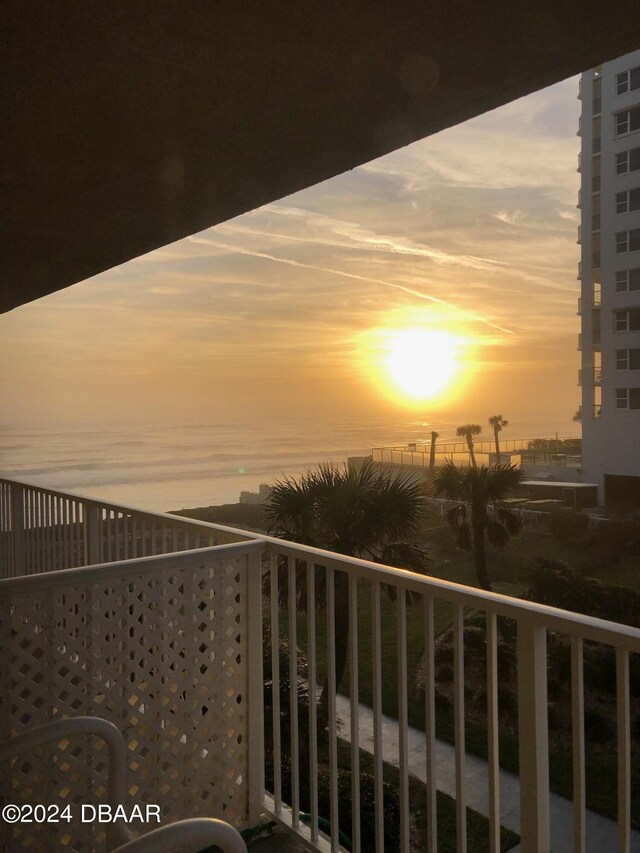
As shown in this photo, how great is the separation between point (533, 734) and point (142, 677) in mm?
1301

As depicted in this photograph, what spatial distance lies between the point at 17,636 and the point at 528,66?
1.99 metres

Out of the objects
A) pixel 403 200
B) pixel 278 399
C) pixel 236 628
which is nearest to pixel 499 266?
pixel 403 200

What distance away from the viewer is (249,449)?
3653 centimetres

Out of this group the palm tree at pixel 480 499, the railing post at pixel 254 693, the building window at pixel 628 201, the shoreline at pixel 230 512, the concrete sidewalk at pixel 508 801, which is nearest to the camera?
the railing post at pixel 254 693

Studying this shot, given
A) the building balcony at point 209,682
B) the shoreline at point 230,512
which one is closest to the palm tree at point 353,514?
the building balcony at point 209,682

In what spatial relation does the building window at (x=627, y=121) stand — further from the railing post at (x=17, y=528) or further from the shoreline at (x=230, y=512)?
the railing post at (x=17, y=528)

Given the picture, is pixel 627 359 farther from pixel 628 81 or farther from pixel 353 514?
pixel 353 514

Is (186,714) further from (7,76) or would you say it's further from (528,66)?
(528,66)

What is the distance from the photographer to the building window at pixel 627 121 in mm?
28250

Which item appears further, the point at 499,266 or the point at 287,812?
the point at 499,266

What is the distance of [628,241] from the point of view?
28641 millimetres

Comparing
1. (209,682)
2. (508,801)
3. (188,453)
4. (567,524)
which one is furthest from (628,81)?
(209,682)

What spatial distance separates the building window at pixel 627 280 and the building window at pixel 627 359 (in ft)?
8.55

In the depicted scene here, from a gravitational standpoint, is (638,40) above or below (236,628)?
above
